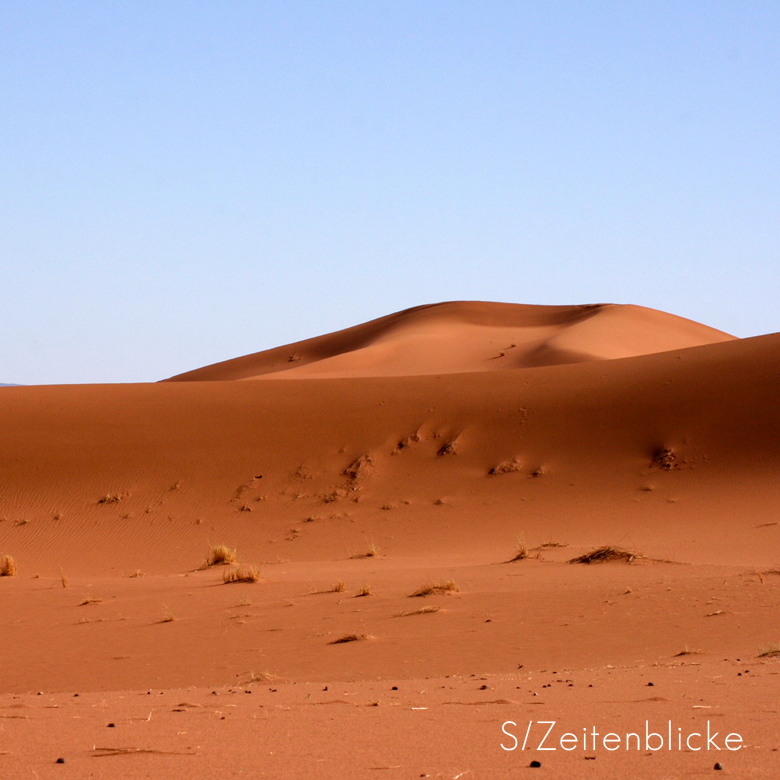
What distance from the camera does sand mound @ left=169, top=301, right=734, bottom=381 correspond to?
61562 millimetres

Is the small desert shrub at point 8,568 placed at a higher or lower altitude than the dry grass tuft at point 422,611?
higher

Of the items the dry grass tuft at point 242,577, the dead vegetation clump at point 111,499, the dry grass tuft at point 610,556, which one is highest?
the dead vegetation clump at point 111,499

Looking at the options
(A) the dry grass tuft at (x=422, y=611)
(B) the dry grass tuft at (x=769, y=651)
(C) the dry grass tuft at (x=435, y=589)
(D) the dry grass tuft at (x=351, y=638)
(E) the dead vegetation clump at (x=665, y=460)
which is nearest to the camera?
(B) the dry grass tuft at (x=769, y=651)

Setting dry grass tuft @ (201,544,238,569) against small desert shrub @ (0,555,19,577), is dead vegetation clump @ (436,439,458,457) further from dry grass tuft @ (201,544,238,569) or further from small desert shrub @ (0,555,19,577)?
small desert shrub @ (0,555,19,577)

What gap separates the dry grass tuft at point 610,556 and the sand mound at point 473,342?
1604 inches

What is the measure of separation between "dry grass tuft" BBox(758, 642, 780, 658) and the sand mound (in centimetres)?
4731

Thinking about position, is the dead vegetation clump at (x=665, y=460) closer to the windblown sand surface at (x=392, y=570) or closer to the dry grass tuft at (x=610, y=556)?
the windblown sand surface at (x=392, y=570)

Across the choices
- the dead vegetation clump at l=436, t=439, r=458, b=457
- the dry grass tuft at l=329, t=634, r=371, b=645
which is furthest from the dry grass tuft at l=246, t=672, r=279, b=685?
the dead vegetation clump at l=436, t=439, r=458, b=457

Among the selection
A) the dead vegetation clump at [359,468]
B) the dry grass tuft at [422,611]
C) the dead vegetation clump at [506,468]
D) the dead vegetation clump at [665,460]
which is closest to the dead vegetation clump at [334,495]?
the dead vegetation clump at [359,468]

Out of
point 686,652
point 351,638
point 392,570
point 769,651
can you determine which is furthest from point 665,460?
point 769,651

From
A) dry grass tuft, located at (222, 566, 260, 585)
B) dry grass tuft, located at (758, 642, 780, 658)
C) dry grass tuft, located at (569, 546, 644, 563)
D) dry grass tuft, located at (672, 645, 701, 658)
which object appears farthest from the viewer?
dry grass tuft, located at (569, 546, 644, 563)

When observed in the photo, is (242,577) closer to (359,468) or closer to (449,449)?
(359,468)

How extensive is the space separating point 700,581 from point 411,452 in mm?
14250

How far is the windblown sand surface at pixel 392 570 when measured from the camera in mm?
5984
